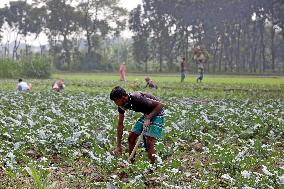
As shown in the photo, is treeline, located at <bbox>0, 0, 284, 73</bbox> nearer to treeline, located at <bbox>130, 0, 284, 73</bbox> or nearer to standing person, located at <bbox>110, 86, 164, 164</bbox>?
treeline, located at <bbox>130, 0, 284, 73</bbox>

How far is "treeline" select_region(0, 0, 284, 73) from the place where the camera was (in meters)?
62.8

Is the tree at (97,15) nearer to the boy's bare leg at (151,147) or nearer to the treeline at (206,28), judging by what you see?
the treeline at (206,28)

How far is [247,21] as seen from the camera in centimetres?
6219

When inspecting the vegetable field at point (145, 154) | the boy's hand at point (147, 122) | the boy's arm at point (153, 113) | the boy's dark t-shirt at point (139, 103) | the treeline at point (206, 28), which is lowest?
the vegetable field at point (145, 154)

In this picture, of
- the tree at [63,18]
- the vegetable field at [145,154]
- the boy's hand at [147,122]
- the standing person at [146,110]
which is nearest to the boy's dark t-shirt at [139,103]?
the standing person at [146,110]

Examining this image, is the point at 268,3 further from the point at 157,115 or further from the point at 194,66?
the point at 157,115

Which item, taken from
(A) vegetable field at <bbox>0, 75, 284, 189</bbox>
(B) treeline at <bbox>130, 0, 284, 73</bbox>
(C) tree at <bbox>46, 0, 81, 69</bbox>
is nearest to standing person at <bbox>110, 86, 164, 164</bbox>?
(A) vegetable field at <bbox>0, 75, 284, 189</bbox>

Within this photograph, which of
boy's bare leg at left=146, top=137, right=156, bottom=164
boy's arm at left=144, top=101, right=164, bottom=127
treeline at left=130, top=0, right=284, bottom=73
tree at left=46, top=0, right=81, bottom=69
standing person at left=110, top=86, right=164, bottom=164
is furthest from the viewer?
tree at left=46, top=0, right=81, bottom=69

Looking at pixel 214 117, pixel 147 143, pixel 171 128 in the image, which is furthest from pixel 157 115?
pixel 214 117

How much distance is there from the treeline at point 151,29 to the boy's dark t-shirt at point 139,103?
174 feet

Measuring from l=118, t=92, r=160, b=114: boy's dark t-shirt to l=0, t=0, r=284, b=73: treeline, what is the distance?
174 ft

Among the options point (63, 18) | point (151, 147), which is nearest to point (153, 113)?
point (151, 147)

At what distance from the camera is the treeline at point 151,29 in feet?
206

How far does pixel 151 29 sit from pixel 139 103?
6185 cm
